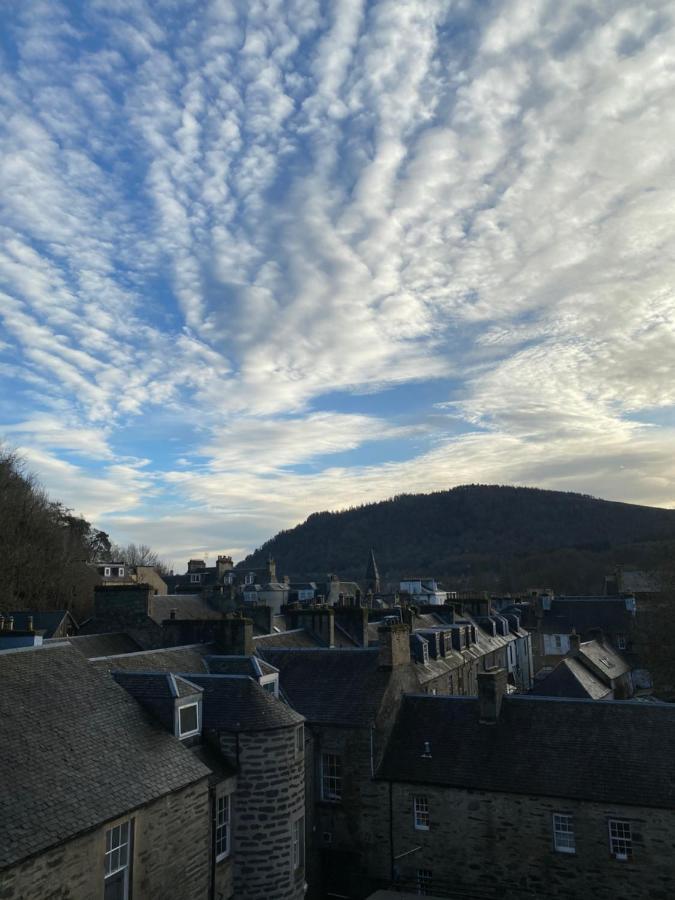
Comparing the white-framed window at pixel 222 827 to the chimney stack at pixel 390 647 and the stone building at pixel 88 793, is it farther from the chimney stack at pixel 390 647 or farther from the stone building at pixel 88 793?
the chimney stack at pixel 390 647

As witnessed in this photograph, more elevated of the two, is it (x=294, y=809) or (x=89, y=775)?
(x=89, y=775)

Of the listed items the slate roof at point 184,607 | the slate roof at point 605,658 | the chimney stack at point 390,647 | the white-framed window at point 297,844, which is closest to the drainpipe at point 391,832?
the white-framed window at point 297,844

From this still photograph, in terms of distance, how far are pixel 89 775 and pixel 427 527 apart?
18785cm

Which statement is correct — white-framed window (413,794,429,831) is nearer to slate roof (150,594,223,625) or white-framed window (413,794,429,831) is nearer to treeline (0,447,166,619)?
slate roof (150,594,223,625)

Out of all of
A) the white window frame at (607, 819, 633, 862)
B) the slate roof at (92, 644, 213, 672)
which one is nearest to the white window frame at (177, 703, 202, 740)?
the slate roof at (92, 644, 213, 672)

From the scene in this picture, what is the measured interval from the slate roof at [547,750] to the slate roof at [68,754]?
950 cm

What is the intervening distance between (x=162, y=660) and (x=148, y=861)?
29.6 ft

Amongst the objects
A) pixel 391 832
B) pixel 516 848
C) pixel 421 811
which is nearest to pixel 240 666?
pixel 391 832

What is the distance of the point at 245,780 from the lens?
17.0m

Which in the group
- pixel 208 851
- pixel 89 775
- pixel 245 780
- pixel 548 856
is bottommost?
pixel 548 856

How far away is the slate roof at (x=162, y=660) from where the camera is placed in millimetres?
20312

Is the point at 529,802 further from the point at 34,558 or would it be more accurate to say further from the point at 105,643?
the point at 34,558

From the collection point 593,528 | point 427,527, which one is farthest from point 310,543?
point 593,528

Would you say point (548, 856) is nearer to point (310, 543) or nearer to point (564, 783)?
point (564, 783)
